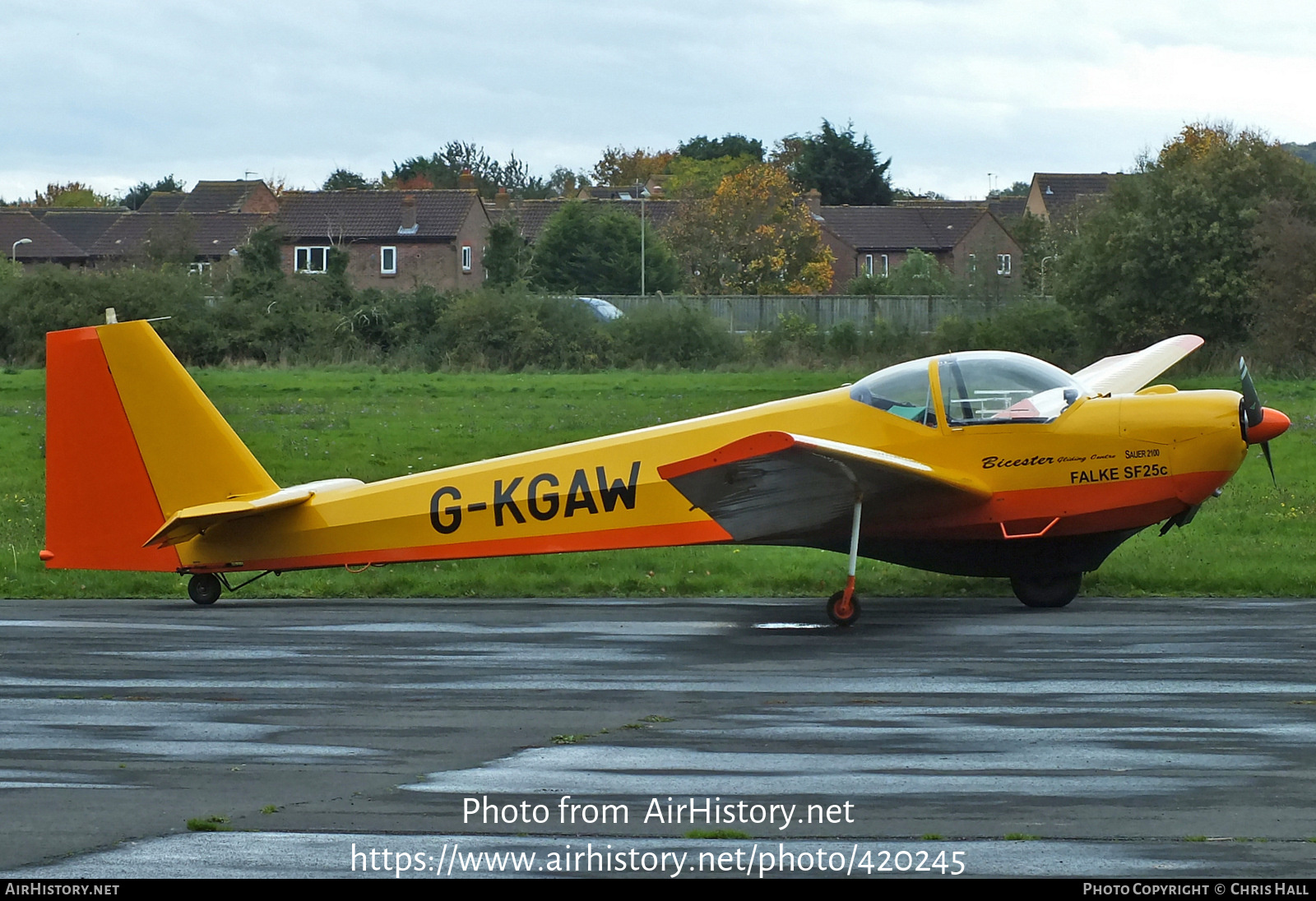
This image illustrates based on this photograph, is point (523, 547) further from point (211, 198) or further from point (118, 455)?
point (211, 198)

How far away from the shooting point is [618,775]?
7.57m

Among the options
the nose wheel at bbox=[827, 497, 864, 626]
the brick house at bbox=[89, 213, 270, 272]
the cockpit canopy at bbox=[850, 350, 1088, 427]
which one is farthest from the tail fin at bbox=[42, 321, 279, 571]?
the brick house at bbox=[89, 213, 270, 272]

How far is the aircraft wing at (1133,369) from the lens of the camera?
15.0 meters

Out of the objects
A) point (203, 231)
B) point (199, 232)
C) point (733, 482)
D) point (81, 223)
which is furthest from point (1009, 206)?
point (733, 482)

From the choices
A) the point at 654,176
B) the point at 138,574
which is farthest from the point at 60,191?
the point at 138,574

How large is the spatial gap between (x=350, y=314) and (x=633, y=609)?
3424 centimetres

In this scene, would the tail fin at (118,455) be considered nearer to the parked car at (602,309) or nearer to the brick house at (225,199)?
the parked car at (602,309)

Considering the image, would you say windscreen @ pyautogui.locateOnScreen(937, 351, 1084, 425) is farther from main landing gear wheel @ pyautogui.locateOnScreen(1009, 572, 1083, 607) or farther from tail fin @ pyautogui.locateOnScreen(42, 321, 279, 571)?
tail fin @ pyautogui.locateOnScreen(42, 321, 279, 571)

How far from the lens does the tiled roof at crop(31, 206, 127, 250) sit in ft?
320

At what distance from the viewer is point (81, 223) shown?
99.8 metres

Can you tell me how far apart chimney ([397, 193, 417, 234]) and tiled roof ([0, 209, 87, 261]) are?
19.9 meters

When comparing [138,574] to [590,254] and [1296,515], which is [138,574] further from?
[590,254]

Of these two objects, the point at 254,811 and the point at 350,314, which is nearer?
the point at 254,811

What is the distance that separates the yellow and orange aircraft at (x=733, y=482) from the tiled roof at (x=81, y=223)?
8772cm
